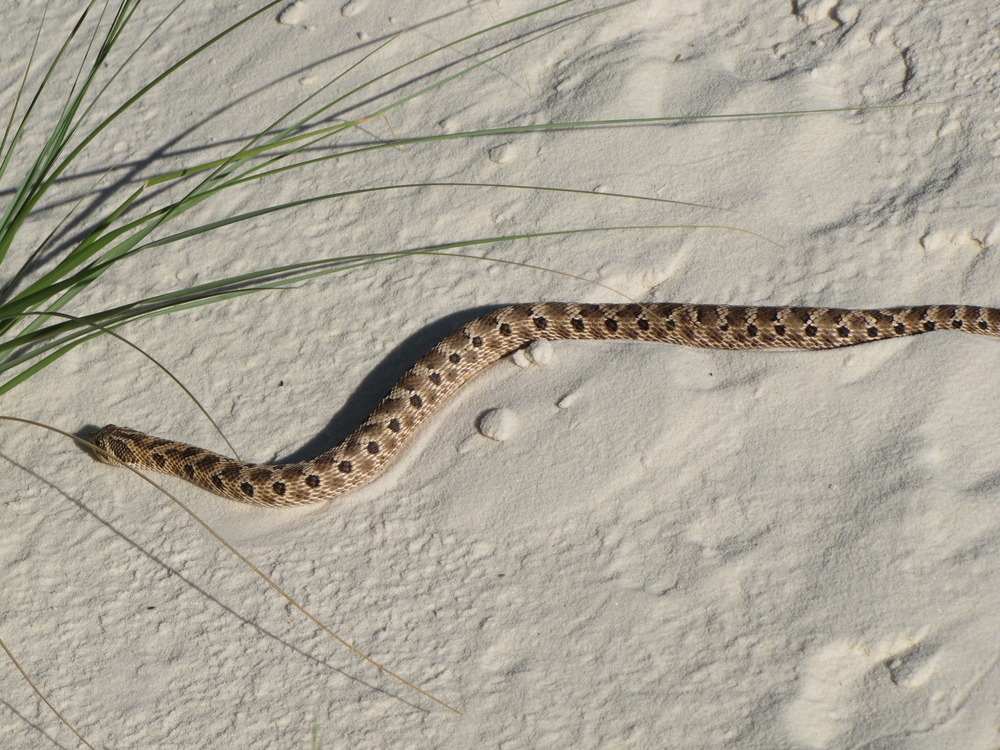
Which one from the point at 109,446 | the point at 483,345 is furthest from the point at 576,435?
the point at 109,446

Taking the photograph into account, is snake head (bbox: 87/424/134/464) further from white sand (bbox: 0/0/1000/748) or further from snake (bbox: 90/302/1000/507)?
white sand (bbox: 0/0/1000/748)

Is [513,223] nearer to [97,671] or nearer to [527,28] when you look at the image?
[527,28]

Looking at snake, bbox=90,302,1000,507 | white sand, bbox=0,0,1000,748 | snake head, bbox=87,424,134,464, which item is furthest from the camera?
snake head, bbox=87,424,134,464

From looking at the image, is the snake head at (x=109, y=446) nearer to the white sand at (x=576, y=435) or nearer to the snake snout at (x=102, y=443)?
the snake snout at (x=102, y=443)

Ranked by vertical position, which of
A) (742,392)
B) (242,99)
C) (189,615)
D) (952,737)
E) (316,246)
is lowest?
(952,737)

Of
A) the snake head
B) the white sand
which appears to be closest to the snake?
the snake head

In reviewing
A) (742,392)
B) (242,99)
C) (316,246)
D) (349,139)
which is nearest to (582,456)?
(742,392)
